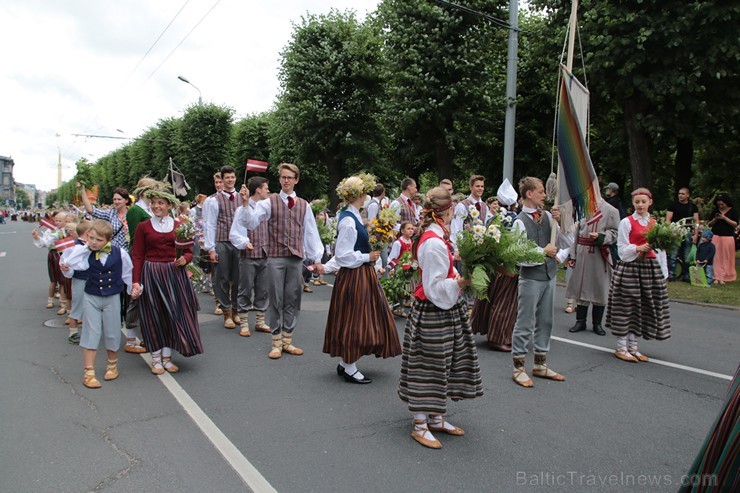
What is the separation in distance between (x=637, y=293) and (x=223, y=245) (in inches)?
229

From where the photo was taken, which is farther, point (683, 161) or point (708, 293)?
point (683, 161)

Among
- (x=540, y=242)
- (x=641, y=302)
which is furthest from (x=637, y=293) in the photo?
(x=540, y=242)

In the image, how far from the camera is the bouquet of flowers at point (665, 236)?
595cm

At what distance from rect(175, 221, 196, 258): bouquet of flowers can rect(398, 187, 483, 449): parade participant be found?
9.85ft

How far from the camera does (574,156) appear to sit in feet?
16.8

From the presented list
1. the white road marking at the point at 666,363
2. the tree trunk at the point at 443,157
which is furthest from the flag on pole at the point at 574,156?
the tree trunk at the point at 443,157

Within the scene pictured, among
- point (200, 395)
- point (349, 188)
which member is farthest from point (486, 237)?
point (200, 395)

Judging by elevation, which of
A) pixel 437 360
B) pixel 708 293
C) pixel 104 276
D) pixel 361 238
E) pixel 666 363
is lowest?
pixel 666 363

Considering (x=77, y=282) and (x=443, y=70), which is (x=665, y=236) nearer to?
(x=77, y=282)

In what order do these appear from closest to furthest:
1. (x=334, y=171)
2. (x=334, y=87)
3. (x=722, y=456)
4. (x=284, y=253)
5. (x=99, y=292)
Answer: (x=722, y=456), (x=99, y=292), (x=284, y=253), (x=334, y=87), (x=334, y=171)

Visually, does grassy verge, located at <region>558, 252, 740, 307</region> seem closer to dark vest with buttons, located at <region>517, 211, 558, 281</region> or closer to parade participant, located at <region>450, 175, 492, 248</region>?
parade participant, located at <region>450, 175, 492, 248</region>

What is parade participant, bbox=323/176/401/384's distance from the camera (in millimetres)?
5344

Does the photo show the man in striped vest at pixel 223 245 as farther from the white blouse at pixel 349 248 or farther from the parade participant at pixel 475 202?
the parade participant at pixel 475 202

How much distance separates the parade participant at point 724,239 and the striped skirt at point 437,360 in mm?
11901
